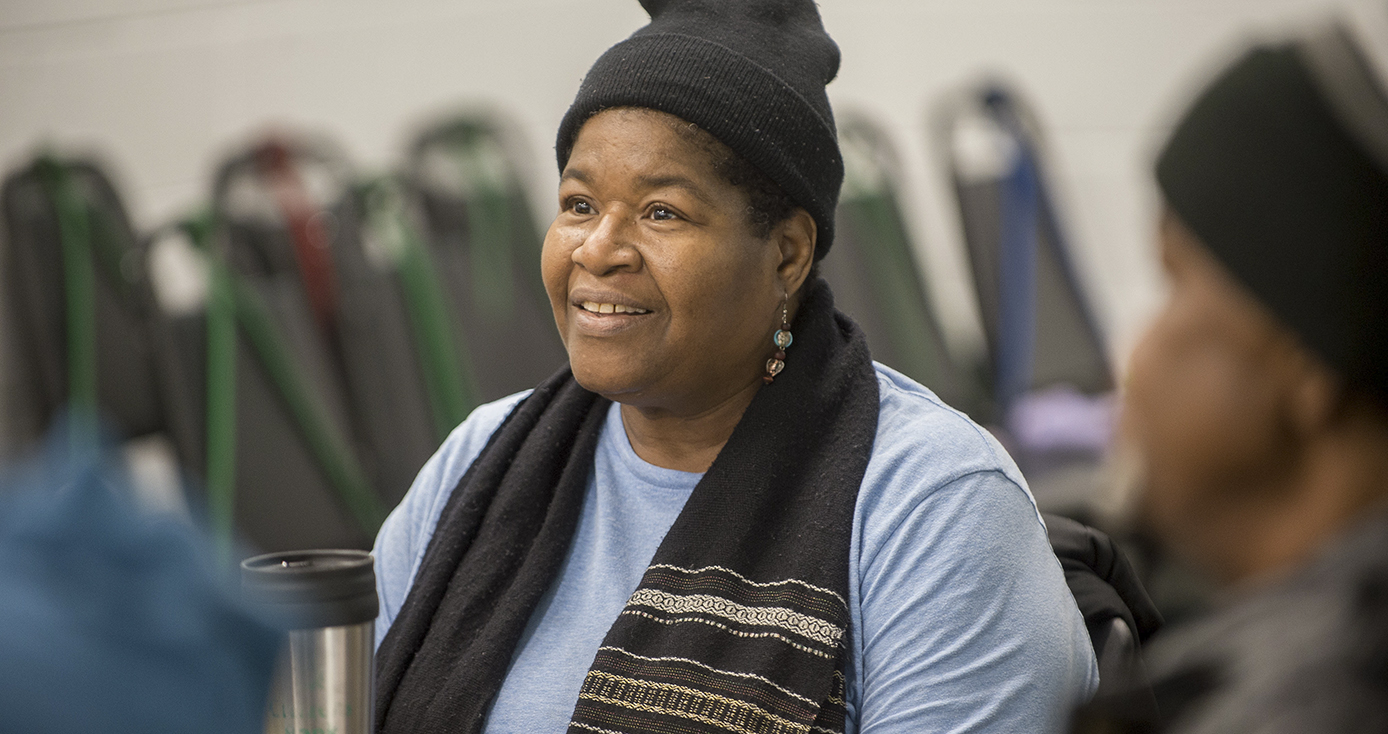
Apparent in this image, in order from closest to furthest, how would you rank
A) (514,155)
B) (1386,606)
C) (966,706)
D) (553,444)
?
(1386,606), (966,706), (553,444), (514,155)

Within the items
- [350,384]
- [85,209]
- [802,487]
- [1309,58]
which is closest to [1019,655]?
[802,487]

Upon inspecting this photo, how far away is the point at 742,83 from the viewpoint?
145 cm

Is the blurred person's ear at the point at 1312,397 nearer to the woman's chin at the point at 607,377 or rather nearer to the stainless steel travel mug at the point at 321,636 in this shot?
the stainless steel travel mug at the point at 321,636

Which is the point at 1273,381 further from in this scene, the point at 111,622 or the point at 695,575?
the point at 695,575

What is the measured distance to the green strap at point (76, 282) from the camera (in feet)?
9.50

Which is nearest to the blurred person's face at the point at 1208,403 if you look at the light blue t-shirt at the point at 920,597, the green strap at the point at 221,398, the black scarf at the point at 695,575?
the light blue t-shirt at the point at 920,597

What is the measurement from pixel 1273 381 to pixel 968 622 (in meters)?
0.61

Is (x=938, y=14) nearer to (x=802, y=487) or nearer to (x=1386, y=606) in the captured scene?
(x=802, y=487)

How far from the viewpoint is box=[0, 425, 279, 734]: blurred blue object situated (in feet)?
1.58

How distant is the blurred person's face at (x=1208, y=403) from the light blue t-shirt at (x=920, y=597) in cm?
47

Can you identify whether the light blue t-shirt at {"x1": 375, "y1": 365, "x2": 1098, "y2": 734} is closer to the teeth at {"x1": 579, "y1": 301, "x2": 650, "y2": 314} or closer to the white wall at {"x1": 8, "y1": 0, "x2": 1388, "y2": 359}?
the teeth at {"x1": 579, "y1": 301, "x2": 650, "y2": 314}

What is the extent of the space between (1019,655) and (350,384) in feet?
7.52

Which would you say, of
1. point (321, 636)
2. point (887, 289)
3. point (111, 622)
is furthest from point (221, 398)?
point (111, 622)

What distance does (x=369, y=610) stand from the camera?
104cm
